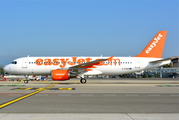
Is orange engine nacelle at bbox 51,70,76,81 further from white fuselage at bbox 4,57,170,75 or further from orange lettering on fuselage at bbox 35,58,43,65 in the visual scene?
orange lettering on fuselage at bbox 35,58,43,65

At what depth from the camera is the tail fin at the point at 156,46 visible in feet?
104

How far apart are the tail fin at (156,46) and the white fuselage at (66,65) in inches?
56.9

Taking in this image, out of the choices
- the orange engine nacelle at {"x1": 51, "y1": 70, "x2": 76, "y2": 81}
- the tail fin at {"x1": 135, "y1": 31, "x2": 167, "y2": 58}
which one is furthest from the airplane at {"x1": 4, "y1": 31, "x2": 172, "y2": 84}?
the orange engine nacelle at {"x1": 51, "y1": 70, "x2": 76, "y2": 81}

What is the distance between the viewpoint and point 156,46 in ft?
104

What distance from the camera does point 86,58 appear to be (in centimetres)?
3038

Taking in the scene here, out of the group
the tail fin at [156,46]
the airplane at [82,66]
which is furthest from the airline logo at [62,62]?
the tail fin at [156,46]

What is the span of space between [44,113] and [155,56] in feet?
87.8

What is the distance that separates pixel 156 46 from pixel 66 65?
14192mm

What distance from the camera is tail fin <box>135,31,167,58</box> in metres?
31.8

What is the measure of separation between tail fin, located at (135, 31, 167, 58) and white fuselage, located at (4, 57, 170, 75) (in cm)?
145

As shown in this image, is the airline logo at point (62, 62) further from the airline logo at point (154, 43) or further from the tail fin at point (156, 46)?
the airline logo at point (154, 43)

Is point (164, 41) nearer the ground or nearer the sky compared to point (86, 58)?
nearer the sky
